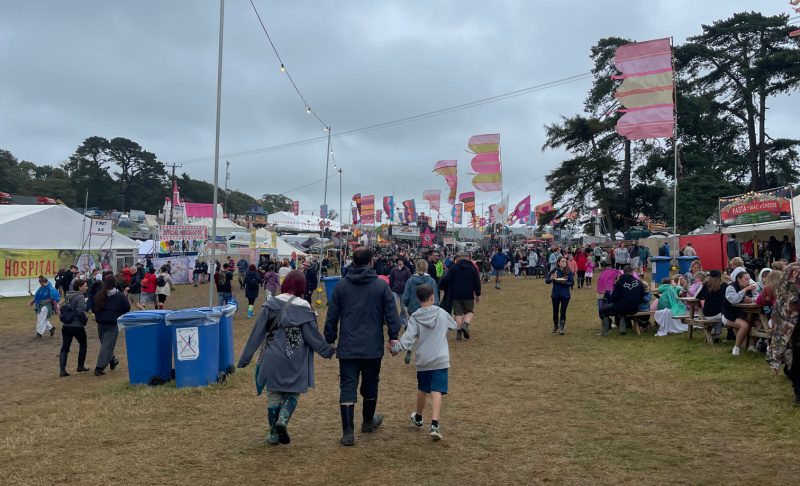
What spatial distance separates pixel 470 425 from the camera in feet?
19.3

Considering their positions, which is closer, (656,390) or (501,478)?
(501,478)

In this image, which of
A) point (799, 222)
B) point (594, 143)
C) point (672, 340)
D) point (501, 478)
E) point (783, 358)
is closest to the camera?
point (501, 478)

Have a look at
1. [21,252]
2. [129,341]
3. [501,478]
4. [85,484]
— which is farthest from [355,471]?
[21,252]

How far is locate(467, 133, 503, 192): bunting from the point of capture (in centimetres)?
2483

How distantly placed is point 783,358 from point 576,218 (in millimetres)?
34334

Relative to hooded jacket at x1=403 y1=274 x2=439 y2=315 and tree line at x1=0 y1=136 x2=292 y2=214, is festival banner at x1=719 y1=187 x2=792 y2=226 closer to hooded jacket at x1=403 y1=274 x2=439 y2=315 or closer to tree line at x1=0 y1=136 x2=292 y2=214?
hooded jacket at x1=403 y1=274 x2=439 y2=315

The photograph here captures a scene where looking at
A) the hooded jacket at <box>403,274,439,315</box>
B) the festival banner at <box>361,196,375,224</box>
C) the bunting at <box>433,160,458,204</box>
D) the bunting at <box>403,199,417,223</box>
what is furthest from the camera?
the bunting at <box>403,199,417,223</box>

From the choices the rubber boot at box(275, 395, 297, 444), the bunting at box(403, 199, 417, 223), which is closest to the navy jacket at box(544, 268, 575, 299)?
the rubber boot at box(275, 395, 297, 444)

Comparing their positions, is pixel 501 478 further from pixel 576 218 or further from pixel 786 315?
pixel 576 218

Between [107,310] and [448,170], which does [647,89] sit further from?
Answer: [448,170]

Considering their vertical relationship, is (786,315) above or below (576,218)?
below

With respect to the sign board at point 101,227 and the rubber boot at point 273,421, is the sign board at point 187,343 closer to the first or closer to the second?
the rubber boot at point 273,421

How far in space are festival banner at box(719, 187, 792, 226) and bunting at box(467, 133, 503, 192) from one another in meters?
9.14

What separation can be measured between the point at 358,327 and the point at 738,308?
255 inches
